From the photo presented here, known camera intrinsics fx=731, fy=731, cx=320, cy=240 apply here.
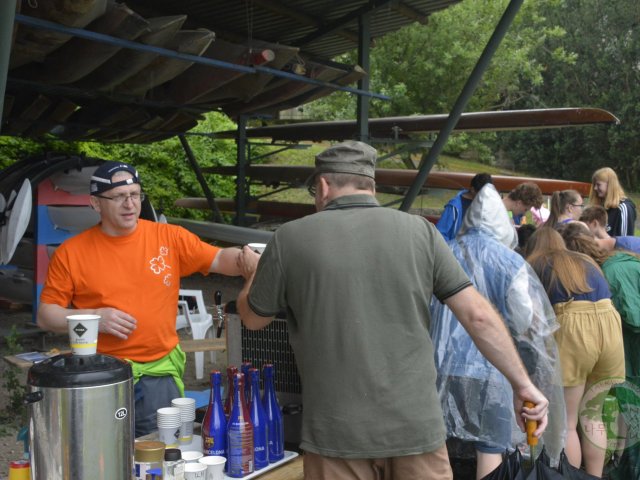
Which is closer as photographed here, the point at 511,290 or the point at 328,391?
the point at 328,391

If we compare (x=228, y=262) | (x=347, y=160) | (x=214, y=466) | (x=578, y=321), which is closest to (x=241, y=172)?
(x=578, y=321)

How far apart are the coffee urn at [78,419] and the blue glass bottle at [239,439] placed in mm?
567

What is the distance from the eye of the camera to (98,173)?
125 inches

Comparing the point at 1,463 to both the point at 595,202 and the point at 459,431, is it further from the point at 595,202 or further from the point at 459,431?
the point at 595,202

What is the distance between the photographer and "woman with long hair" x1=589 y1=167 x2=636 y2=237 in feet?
21.6

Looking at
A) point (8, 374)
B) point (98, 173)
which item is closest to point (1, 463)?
point (8, 374)

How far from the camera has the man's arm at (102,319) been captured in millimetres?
2971

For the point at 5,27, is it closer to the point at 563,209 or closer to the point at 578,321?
the point at 578,321

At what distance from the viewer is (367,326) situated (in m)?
2.42

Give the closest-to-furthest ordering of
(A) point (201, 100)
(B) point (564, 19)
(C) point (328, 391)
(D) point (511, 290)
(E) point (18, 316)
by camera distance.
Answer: (C) point (328, 391), (D) point (511, 290), (A) point (201, 100), (E) point (18, 316), (B) point (564, 19)

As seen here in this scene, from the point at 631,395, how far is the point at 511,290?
1.24 m

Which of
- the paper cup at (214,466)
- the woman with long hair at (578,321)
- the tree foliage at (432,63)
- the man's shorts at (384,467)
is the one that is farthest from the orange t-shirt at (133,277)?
the tree foliage at (432,63)

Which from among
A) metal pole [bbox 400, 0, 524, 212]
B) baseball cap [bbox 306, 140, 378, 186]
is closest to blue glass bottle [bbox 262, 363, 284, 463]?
baseball cap [bbox 306, 140, 378, 186]

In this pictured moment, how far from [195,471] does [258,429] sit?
0.34 m
